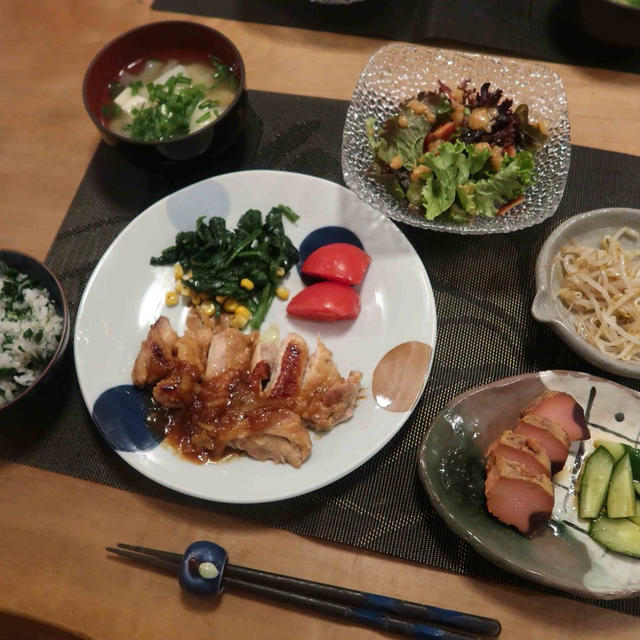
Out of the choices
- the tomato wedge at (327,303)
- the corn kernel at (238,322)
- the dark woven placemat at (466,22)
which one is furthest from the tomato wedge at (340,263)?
the dark woven placemat at (466,22)

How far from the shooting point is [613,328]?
6.82 feet

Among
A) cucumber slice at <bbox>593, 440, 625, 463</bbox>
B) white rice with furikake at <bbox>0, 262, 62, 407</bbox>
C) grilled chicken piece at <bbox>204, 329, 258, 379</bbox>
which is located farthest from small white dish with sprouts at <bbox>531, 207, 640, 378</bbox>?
white rice with furikake at <bbox>0, 262, 62, 407</bbox>

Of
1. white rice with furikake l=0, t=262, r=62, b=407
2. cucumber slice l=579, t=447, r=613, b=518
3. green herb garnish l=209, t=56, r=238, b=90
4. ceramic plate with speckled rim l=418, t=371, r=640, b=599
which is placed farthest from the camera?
green herb garnish l=209, t=56, r=238, b=90

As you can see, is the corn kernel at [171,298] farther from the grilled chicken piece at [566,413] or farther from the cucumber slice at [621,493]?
the cucumber slice at [621,493]

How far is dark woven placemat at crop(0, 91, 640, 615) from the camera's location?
195 centimetres

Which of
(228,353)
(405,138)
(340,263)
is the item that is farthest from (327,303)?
(405,138)

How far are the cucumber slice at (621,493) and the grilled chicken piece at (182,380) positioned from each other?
4.92ft

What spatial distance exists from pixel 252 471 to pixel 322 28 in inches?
96.8

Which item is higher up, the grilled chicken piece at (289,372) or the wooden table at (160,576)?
the grilled chicken piece at (289,372)

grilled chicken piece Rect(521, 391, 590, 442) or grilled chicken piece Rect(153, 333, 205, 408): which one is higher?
grilled chicken piece Rect(521, 391, 590, 442)

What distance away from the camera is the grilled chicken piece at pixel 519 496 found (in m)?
1.73

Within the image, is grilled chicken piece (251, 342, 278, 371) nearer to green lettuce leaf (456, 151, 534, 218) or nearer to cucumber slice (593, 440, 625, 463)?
green lettuce leaf (456, 151, 534, 218)

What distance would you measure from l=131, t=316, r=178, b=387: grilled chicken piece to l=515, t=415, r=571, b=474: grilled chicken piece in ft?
4.32

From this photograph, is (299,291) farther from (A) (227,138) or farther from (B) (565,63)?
(B) (565,63)
